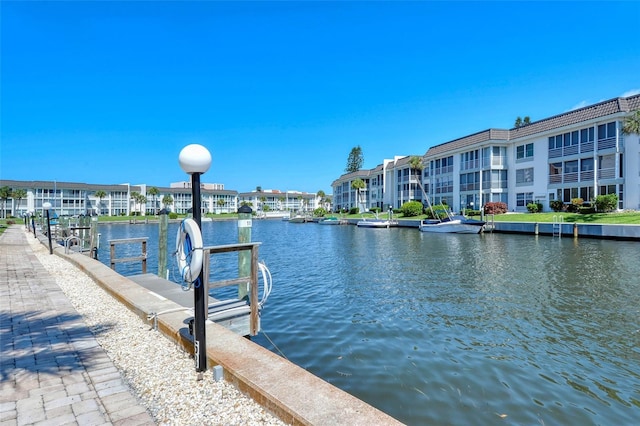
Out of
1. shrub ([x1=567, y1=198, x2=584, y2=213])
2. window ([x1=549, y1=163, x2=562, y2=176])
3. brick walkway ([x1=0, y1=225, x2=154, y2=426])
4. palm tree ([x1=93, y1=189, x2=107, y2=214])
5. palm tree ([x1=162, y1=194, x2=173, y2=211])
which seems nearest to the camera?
brick walkway ([x1=0, y1=225, x2=154, y2=426])

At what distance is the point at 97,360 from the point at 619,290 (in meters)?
14.9

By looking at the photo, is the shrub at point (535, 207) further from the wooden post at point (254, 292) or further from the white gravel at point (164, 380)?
the white gravel at point (164, 380)

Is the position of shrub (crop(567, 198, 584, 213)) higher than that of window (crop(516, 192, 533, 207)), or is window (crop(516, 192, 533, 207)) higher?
window (crop(516, 192, 533, 207))

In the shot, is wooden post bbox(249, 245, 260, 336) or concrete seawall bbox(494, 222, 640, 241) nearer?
wooden post bbox(249, 245, 260, 336)

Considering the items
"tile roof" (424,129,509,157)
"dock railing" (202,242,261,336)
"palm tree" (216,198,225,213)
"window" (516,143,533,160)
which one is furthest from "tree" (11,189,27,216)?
"window" (516,143,533,160)

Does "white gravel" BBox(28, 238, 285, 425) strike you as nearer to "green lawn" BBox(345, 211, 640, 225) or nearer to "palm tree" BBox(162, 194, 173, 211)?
"green lawn" BBox(345, 211, 640, 225)

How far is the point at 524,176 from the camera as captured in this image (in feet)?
143

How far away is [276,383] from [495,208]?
45933 millimetres

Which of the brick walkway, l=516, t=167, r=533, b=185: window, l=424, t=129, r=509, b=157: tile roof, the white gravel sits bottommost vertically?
the white gravel

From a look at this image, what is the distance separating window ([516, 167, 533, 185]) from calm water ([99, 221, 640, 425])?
2971 centimetres

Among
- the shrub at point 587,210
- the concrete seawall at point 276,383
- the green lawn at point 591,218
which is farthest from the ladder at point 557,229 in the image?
the concrete seawall at point 276,383

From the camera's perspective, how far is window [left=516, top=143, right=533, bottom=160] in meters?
43.4

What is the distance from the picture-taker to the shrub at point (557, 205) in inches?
1496

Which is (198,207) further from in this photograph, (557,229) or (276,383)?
(557,229)
